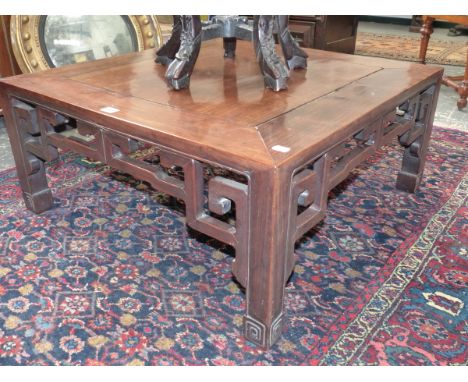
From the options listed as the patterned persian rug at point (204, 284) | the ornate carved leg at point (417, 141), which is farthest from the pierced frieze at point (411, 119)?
the patterned persian rug at point (204, 284)

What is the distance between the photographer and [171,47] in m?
1.48

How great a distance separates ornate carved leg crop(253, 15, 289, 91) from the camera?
121 cm

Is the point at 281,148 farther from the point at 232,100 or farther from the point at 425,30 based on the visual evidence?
the point at 425,30

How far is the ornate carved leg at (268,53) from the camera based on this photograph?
3.98 ft

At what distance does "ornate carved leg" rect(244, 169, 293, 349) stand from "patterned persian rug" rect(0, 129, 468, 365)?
0.18 ft

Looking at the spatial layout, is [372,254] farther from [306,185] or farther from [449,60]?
[449,60]

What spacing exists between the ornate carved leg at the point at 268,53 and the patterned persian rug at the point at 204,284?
1.53ft

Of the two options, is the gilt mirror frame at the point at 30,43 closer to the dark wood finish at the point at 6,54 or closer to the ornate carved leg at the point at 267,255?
the dark wood finish at the point at 6,54

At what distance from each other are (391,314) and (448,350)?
0.14 meters

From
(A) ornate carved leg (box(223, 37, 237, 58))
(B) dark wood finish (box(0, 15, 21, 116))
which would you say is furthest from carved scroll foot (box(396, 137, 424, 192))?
(B) dark wood finish (box(0, 15, 21, 116))

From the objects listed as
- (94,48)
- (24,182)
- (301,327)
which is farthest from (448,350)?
(94,48)

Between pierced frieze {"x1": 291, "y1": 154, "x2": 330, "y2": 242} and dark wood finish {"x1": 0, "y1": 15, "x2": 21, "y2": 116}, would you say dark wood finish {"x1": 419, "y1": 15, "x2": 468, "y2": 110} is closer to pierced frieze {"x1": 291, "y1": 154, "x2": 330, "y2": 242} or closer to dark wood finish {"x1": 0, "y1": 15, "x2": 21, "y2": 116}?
pierced frieze {"x1": 291, "y1": 154, "x2": 330, "y2": 242}

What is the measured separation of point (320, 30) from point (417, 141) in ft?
5.18

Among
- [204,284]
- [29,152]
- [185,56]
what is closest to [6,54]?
[29,152]
